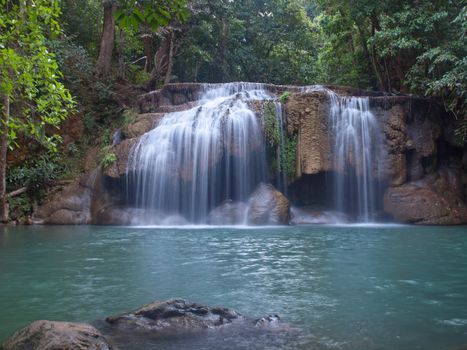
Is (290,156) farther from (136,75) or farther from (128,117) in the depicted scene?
(136,75)

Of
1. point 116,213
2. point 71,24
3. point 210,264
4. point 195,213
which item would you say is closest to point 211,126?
point 195,213

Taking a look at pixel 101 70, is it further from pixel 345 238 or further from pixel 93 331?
pixel 93 331

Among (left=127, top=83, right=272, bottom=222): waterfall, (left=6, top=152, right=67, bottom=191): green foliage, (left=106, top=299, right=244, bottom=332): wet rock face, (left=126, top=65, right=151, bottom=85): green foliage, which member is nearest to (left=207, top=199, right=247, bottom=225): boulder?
(left=127, top=83, right=272, bottom=222): waterfall

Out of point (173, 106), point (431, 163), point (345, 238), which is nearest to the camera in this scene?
point (345, 238)

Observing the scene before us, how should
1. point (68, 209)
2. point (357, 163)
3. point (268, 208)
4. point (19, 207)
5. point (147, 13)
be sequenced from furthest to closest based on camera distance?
point (357, 163) < point (19, 207) < point (68, 209) < point (268, 208) < point (147, 13)

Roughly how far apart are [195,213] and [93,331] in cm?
1272

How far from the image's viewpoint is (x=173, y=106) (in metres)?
19.5

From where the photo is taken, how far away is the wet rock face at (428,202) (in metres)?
15.6

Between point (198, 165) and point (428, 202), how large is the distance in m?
7.46

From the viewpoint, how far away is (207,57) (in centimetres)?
2547

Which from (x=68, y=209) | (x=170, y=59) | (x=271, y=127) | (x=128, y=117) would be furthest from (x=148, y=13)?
(x=170, y=59)

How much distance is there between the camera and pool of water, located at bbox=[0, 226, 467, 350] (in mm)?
4680

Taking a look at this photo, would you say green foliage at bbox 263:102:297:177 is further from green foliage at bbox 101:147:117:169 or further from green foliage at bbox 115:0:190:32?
green foliage at bbox 115:0:190:32

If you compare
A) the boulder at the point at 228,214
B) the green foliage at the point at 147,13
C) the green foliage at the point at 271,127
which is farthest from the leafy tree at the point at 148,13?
the green foliage at the point at 271,127
